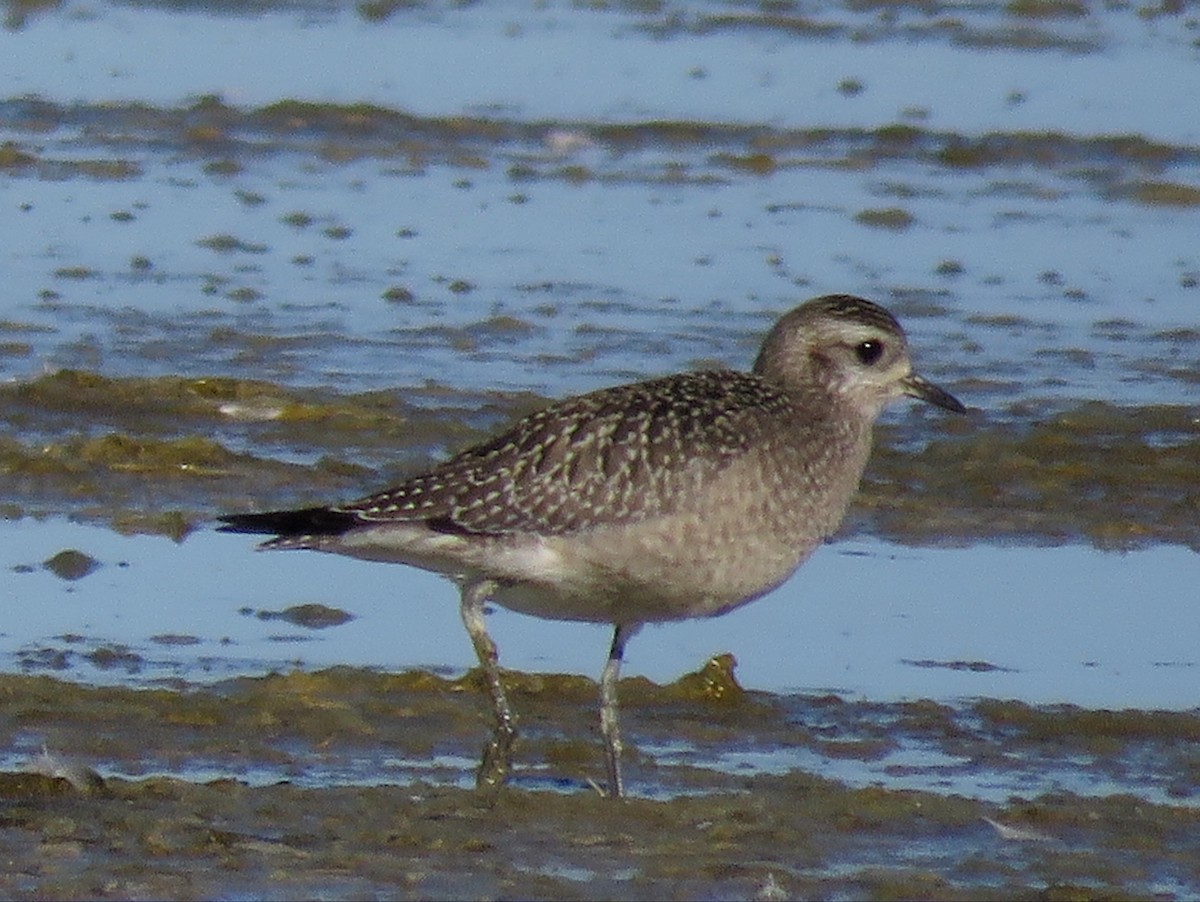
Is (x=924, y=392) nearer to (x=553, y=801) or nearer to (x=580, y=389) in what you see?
(x=553, y=801)

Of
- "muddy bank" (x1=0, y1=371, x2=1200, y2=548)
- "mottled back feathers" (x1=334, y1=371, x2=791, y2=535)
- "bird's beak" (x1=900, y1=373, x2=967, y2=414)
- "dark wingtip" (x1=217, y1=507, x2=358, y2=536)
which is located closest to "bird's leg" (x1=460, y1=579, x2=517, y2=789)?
"mottled back feathers" (x1=334, y1=371, x2=791, y2=535)

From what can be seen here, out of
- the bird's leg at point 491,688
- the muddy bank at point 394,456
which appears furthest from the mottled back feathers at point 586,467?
the muddy bank at point 394,456

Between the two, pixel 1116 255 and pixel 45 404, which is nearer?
pixel 45 404

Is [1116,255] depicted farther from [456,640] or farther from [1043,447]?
[456,640]

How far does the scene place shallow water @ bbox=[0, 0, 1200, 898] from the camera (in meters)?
6.46

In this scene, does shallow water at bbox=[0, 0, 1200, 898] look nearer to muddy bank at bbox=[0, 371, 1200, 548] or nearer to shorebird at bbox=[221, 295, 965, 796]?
muddy bank at bbox=[0, 371, 1200, 548]

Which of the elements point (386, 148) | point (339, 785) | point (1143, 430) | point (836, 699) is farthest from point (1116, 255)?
point (339, 785)

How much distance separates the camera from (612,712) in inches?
276

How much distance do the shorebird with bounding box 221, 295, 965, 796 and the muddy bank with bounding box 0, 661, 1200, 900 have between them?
233 millimetres

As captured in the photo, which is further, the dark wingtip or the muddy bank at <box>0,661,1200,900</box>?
the dark wingtip

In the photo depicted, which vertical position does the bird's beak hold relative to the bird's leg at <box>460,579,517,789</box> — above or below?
above

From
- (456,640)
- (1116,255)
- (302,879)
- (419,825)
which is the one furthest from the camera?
(1116,255)

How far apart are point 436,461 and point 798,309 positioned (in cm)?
243

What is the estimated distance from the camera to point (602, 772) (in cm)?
699
